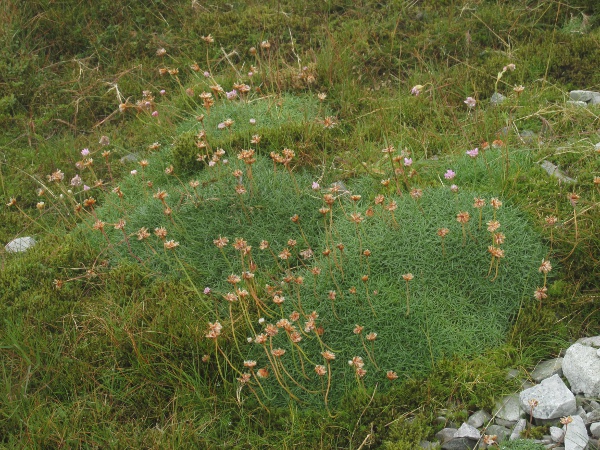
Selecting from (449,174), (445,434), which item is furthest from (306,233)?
(445,434)

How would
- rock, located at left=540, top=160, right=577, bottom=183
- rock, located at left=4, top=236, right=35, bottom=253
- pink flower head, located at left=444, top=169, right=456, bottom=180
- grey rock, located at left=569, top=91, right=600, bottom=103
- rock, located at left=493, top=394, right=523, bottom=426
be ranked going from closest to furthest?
rock, located at left=493, top=394, right=523, bottom=426 → pink flower head, located at left=444, top=169, right=456, bottom=180 → rock, located at left=540, top=160, right=577, bottom=183 → rock, located at left=4, top=236, right=35, bottom=253 → grey rock, located at left=569, top=91, right=600, bottom=103

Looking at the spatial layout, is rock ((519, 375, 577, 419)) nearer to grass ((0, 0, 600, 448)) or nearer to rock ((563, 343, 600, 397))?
rock ((563, 343, 600, 397))

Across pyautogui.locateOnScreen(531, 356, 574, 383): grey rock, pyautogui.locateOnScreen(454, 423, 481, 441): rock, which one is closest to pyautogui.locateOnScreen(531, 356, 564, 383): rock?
pyautogui.locateOnScreen(531, 356, 574, 383): grey rock

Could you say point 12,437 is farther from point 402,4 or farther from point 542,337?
point 402,4

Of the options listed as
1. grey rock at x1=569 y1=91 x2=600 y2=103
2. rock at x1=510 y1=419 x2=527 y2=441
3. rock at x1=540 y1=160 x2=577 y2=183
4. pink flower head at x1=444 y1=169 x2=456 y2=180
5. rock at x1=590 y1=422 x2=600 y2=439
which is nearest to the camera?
rock at x1=590 y1=422 x2=600 y2=439

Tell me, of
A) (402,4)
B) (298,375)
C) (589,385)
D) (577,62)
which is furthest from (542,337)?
(402,4)

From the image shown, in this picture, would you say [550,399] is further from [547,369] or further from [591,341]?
[591,341]
